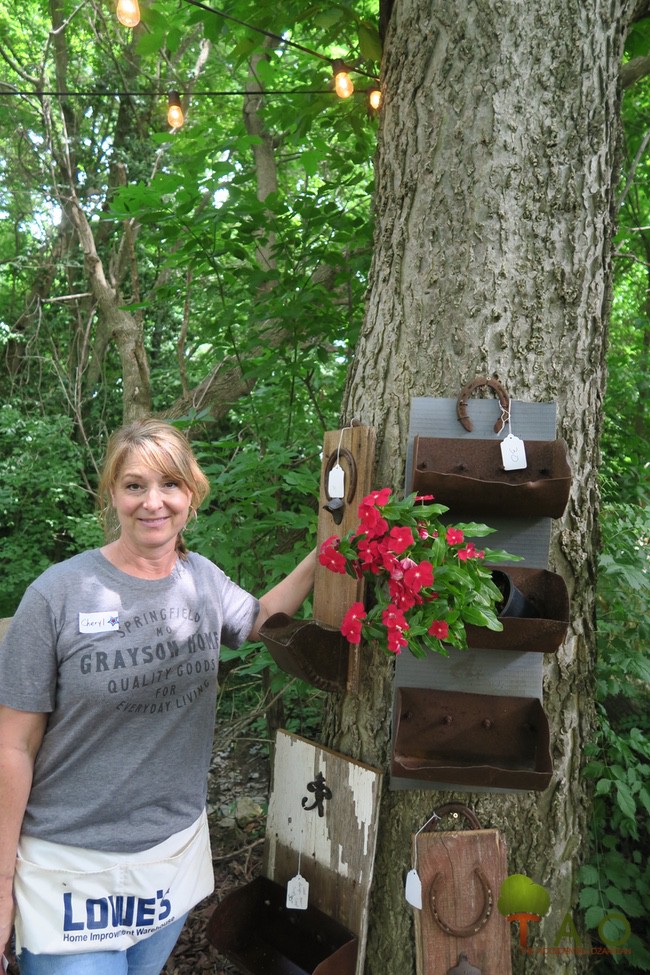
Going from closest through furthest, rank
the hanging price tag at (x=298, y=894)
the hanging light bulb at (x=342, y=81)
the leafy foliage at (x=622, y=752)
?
the hanging price tag at (x=298, y=894)
the leafy foliage at (x=622, y=752)
the hanging light bulb at (x=342, y=81)

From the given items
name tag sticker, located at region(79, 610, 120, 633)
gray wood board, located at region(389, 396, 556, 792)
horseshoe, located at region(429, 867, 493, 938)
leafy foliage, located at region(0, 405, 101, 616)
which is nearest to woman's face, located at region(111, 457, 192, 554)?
name tag sticker, located at region(79, 610, 120, 633)

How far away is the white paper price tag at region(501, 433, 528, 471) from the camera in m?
1.55

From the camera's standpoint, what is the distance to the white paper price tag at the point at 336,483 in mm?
1648

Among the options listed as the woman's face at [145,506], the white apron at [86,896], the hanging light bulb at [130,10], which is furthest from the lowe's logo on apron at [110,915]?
the hanging light bulb at [130,10]

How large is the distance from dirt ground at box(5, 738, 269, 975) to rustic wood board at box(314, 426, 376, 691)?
135cm

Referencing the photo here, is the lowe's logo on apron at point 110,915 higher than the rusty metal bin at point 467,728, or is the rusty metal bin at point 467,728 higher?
the rusty metal bin at point 467,728

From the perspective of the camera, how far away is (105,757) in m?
1.53

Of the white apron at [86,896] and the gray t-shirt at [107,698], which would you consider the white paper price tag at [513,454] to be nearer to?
the gray t-shirt at [107,698]

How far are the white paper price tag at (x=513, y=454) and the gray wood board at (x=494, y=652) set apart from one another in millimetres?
95

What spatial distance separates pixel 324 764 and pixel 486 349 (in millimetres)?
1097

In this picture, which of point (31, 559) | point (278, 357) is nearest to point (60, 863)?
point (278, 357)

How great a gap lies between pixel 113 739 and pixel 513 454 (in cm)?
107

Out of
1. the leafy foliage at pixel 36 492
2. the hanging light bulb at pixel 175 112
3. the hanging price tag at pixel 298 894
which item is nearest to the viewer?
the hanging price tag at pixel 298 894

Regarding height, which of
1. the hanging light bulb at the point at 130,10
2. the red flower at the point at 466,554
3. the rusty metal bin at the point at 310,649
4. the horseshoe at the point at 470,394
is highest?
the hanging light bulb at the point at 130,10
